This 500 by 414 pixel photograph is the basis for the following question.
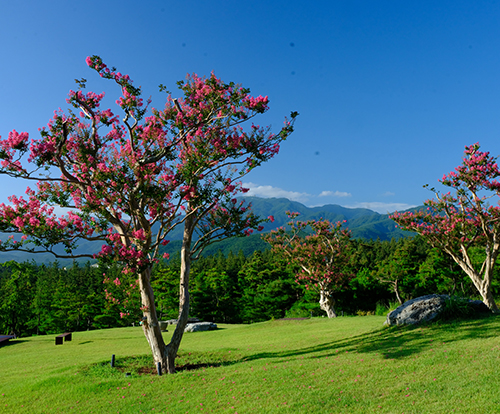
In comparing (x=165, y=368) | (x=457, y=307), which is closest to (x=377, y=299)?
(x=457, y=307)

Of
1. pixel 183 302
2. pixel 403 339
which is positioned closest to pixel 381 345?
pixel 403 339

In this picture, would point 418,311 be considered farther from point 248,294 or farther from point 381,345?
point 248,294

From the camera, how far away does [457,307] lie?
A: 1305 centimetres

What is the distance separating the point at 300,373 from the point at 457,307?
8012 mm

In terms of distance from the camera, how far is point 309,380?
26.5 feet

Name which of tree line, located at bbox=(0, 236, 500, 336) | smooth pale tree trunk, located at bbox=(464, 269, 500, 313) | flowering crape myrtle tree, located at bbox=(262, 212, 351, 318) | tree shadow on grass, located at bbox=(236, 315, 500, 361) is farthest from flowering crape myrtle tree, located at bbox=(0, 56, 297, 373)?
tree line, located at bbox=(0, 236, 500, 336)

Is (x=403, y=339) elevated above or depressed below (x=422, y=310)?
below

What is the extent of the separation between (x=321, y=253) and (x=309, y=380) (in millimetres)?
19806

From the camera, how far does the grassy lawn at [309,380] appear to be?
6.39 meters

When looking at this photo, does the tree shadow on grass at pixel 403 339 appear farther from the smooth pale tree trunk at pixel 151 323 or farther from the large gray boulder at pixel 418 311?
the smooth pale tree trunk at pixel 151 323

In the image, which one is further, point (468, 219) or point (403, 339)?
point (468, 219)

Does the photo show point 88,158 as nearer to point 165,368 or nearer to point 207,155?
point 207,155

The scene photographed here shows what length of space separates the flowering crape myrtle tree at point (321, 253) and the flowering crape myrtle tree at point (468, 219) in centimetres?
974

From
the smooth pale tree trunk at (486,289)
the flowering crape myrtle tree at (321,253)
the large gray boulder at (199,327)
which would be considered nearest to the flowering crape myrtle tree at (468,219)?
the smooth pale tree trunk at (486,289)
